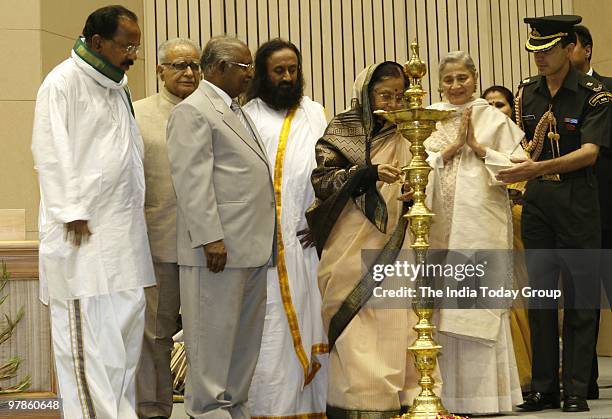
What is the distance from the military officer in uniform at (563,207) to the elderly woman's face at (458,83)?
397 mm

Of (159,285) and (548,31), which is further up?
(548,31)

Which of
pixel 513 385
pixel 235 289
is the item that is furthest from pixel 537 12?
pixel 235 289

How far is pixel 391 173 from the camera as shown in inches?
183

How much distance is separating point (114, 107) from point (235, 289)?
0.94 m

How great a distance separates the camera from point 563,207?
5309 mm

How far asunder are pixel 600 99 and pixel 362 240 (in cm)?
148

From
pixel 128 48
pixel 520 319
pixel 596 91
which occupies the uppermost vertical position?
pixel 128 48

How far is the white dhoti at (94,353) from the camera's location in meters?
4.20

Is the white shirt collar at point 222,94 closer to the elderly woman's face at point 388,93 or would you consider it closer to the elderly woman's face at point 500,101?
the elderly woman's face at point 388,93

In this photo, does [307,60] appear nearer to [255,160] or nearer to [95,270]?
[255,160]

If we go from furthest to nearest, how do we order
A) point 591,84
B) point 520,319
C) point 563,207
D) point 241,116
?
point 520,319, point 591,84, point 563,207, point 241,116

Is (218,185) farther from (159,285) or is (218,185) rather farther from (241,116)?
(159,285)

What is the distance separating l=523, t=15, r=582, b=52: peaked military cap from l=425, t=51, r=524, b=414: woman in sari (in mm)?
398

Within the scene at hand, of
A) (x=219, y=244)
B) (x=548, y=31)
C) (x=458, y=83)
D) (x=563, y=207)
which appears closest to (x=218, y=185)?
(x=219, y=244)
